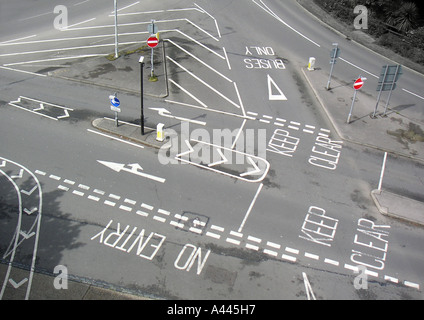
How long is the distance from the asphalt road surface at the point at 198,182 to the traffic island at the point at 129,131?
369 mm

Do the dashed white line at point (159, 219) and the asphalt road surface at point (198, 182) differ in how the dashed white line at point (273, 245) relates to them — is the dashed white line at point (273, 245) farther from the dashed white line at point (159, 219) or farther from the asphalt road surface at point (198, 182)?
the dashed white line at point (159, 219)

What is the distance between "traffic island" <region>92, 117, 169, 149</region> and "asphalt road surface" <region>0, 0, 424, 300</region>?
37 cm

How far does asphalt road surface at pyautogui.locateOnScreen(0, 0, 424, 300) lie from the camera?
17297 millimetres

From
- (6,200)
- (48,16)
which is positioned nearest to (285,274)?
(6,200)

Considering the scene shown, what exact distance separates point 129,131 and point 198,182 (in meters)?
5.92

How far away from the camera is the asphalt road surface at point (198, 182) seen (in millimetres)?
17297

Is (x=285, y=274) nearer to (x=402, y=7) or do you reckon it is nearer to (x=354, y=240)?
(x=354, y=240)

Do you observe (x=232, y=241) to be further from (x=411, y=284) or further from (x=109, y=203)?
(x=411, y=284)

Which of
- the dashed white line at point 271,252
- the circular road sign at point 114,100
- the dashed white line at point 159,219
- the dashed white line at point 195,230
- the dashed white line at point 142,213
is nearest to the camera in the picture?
the dashed white line at point 271,252

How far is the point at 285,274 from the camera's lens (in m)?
17.5

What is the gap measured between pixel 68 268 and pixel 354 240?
41.1 feet

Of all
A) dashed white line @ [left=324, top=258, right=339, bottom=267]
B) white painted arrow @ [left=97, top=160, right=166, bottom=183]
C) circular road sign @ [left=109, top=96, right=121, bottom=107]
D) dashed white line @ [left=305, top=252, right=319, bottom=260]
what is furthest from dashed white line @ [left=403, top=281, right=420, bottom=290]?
circular road sign @ [left=109, top=96, right=121, bottom=107]

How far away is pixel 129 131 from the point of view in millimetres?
24891

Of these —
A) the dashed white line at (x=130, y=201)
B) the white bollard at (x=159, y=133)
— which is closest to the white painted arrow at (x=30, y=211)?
the dashed white line at (x=130, y=201)
